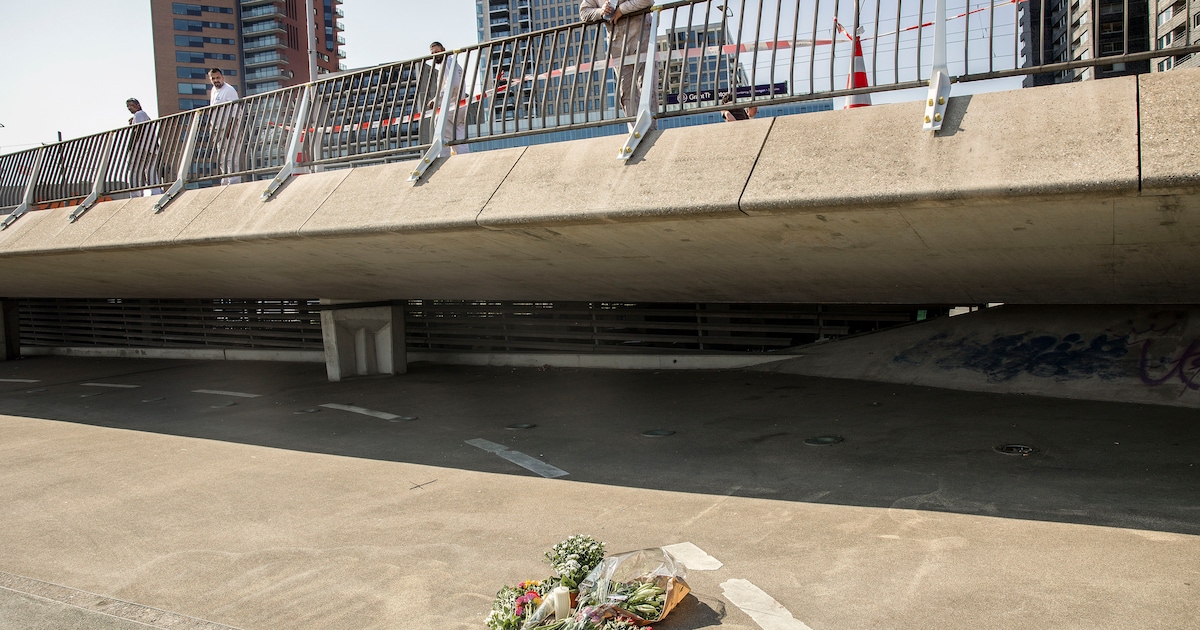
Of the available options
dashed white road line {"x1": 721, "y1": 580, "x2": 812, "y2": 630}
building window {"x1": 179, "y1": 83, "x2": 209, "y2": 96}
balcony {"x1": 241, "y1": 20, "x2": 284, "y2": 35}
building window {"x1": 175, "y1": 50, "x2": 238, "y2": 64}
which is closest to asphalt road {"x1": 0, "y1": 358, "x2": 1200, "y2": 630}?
dashed white road line {"x1": 721, "y1": 580, "x2": 812, "y2": 630}

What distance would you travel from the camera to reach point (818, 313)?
1130 centimetres

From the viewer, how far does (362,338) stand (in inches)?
548

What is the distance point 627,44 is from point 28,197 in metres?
10.5

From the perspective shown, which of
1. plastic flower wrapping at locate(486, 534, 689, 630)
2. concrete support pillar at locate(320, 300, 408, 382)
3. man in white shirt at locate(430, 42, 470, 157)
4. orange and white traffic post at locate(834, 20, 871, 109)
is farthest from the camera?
concrete support pillar at locate(320, 300, 408, 382)

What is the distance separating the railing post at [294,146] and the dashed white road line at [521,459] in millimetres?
3612

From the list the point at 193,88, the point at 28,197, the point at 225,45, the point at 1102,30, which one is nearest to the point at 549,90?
the point at 1102,30

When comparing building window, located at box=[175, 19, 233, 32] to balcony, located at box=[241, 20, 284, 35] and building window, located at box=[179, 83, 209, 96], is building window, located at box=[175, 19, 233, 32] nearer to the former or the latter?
balcony, located at box=[241, 20, 284, 35]

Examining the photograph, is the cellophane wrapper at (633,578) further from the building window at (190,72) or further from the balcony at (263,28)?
the balcony at (263,28)

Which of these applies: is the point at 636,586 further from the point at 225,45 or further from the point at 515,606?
the point at 225,45

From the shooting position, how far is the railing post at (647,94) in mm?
6655

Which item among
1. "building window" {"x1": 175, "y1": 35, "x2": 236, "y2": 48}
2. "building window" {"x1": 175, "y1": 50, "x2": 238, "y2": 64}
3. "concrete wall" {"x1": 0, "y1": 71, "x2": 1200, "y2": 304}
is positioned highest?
"building window" {"x1": 175, "y1": 35, "x2": 236, "y2": 48}

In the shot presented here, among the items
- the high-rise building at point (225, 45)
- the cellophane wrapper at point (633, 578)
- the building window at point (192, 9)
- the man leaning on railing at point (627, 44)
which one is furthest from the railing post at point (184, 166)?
the building window at point (192, 9)

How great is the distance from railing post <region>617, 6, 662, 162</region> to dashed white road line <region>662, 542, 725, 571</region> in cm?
322

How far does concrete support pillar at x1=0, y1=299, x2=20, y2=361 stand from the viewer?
20516 mm
